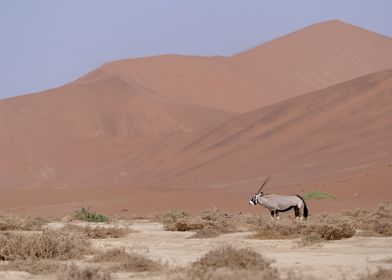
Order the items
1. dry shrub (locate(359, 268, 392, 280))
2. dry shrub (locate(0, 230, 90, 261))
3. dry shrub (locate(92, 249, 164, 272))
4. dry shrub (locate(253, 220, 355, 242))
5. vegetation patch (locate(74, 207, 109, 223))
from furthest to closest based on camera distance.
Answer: vegetation patch (locate(74, 207, 109, 223)) → dry shrub (locate(253, 220, 355, 242)) → dry shrub (locate(0, 230, 90, 261)) → dry shrub (locate(92, 249, 164, 272)) → dry shrub (locate(359, 268, 392, 280))

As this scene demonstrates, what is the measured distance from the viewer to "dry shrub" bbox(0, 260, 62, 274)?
37.8 feet

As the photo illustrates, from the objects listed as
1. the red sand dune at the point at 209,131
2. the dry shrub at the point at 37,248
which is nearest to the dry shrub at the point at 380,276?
the dry shrub at the point at 37,248

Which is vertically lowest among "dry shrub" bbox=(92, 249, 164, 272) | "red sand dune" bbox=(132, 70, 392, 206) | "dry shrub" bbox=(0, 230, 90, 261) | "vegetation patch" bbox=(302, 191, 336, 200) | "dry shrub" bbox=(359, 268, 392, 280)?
"dry shrub" bbox=(359, 268, 392, 280)

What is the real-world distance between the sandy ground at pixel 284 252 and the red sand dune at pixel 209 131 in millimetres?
14644

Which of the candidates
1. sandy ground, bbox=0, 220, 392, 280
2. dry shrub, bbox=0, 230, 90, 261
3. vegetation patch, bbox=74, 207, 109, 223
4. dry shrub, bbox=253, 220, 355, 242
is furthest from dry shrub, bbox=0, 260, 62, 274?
vegetation patch, bbox=74, 207, 109, 223

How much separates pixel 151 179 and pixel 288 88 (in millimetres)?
40439

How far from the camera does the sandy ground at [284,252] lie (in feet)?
37.0

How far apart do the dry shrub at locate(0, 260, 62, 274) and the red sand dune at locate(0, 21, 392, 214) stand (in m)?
20.7

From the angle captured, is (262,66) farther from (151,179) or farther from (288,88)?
(151,179)

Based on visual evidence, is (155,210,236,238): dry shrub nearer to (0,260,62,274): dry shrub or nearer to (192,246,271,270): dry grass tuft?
(0,260,62,274): dry shrub

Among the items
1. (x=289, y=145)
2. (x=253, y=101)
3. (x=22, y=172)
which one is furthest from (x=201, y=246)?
(x=253, y=101)

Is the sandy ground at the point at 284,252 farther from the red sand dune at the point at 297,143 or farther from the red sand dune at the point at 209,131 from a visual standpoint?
the red sand dune at the point at 297,143

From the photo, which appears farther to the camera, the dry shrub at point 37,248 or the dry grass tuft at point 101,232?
the dry grass tuft at point 101,232

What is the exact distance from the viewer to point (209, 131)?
75.5 m
